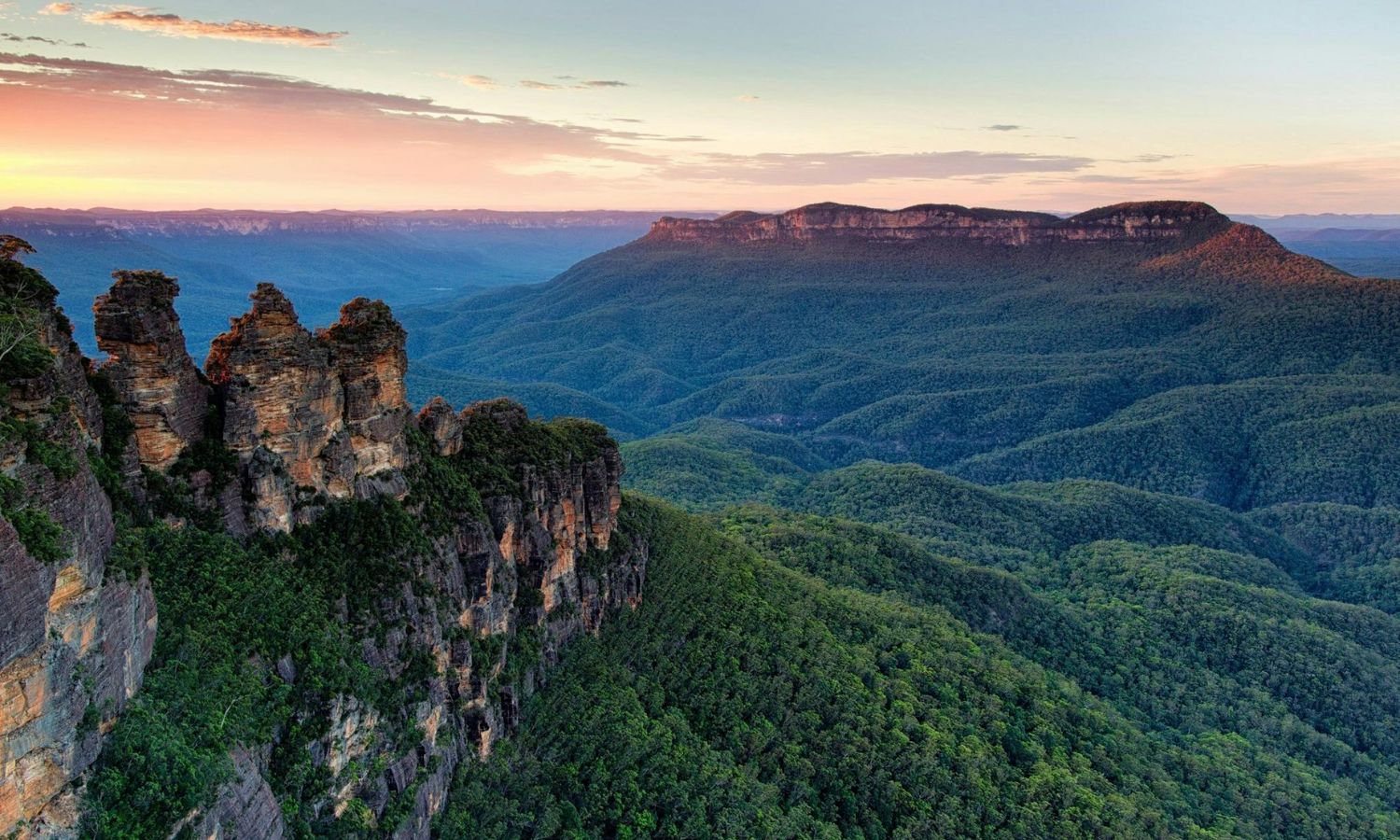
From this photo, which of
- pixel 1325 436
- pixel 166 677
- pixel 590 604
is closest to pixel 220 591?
pixel 166 677

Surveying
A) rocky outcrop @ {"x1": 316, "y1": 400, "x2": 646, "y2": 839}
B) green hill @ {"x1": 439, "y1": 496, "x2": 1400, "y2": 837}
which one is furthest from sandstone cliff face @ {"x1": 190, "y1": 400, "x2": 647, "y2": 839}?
green hill @ {"x1": 439, "y1": 496, "x2": 1400, "y2": 837}

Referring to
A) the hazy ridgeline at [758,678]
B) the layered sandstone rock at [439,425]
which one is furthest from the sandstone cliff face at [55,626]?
the layered sandstone rock at [439,425]

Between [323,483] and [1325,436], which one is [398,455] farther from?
[1325,436]

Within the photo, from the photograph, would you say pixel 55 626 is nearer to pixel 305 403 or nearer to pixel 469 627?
pixel 305 403

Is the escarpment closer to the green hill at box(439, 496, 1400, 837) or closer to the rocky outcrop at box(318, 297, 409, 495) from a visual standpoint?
the rocky outcrop at box(318, 297, 409, 495)

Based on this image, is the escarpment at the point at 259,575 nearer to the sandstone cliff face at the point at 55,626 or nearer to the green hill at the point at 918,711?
the sandstone cliff face at the point at 55,626

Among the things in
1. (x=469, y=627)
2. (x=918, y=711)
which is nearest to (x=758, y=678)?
(x=918, y=711)
